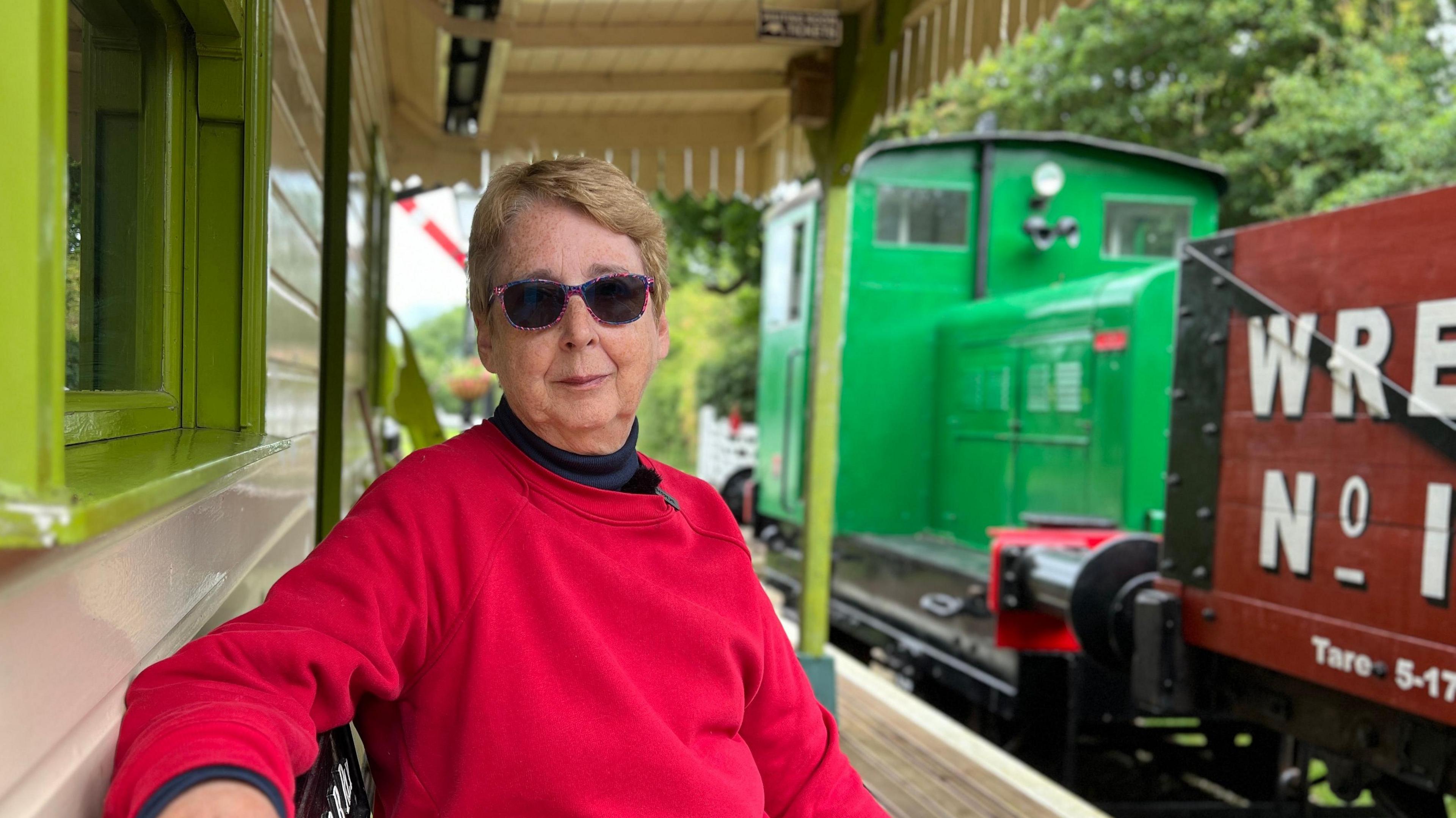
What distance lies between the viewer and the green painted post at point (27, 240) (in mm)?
562

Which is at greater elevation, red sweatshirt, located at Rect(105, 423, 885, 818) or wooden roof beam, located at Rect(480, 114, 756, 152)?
wooden roof beam, located at Rect(480, 114, 756, 152)

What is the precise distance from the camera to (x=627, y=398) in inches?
55.1

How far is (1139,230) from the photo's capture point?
6707 mm

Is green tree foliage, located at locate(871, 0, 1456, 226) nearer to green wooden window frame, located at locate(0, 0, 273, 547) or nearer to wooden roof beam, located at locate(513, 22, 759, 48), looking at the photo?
wooden roof beam, located at locate(513, 22, 759, 48)

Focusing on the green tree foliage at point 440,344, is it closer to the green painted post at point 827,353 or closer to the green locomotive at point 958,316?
the green locomotive at point 958,316

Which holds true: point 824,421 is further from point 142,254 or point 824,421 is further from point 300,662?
point 300,662

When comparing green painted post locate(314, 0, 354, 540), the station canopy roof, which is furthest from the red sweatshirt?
the station canopy roof

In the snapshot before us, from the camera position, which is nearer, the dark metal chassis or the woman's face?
the woman's face

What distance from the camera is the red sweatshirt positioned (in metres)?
0.99

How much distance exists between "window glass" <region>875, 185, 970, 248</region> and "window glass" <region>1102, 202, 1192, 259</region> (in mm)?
794

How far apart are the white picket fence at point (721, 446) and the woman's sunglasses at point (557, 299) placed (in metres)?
13.5

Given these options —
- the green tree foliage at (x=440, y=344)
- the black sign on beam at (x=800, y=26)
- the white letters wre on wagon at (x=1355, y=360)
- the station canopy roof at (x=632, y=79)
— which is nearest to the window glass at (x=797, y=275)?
the station canopy roof at (x=632, y=79)

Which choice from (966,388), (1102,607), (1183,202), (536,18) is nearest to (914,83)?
(536,18)

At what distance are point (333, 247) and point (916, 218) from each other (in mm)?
4653
